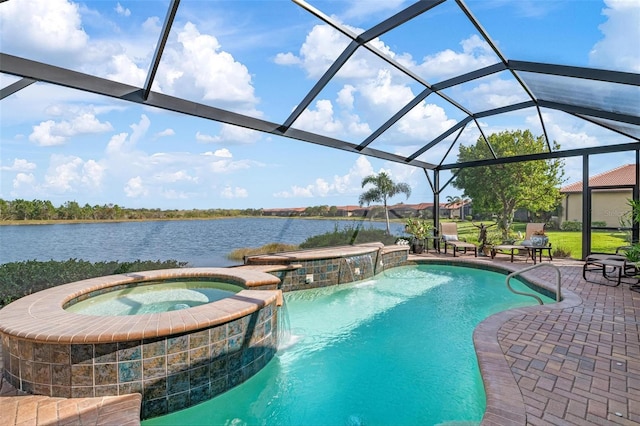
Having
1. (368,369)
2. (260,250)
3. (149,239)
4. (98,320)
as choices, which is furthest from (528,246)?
(98,320)

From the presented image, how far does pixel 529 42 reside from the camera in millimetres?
5602

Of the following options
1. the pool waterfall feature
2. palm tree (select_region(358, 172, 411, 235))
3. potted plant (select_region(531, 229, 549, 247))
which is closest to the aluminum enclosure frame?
potted plant (select_region(531, 229, 549, 247))

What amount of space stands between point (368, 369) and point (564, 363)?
209cm

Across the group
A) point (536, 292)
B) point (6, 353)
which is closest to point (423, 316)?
point (536, 292)

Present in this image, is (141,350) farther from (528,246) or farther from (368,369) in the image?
(528,246)

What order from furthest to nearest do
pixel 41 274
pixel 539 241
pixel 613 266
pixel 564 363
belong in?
pixel 539 241 < pixel 613 266 < pixel 41 274 < pixel 564 363

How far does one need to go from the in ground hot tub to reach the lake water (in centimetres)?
230

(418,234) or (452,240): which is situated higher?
(418,234)

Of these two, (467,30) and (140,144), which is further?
(140,144)

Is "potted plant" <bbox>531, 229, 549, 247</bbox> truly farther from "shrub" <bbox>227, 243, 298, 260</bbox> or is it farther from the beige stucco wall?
"shrub" <bbox>227, 243, 298, 260</bbox>

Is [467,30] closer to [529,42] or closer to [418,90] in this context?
[529,42]

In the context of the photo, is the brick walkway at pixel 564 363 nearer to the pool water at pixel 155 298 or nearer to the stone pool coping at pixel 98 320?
the stone pool coping at pixel 98 320

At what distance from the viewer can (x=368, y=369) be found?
13.7ft

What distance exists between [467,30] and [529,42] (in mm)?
1028
